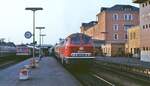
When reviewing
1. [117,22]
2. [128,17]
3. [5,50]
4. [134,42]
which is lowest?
[5,50]

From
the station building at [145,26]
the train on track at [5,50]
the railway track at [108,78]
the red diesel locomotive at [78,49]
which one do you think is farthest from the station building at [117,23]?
the railway track at [108,78]

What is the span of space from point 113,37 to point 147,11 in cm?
6034

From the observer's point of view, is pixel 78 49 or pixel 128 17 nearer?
pixel 78 49

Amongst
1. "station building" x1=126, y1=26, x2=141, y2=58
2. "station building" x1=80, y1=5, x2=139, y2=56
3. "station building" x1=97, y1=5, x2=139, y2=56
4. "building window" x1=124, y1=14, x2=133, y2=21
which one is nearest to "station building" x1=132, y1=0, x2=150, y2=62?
"station building" x1=126, y1=26, x2=141, y2=58

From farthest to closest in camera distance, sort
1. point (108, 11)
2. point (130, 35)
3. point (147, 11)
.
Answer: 1. point (108, 11)
2. point (130, 35)
3. point (147, 11)

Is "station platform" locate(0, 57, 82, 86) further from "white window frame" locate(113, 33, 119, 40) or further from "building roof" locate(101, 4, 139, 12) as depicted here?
Answer: "building roof" locate(101, 4, 139, 12)

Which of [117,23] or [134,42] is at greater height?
[117,23]

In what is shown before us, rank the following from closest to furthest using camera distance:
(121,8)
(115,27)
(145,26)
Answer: (145,26) → (115,27) → (121,8)

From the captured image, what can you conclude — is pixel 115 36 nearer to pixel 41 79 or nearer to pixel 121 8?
pixel 121 8

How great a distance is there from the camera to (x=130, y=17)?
466 ft

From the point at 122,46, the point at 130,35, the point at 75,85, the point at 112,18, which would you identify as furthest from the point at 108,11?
the point at 75,85

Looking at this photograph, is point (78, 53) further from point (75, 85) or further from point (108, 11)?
point (108, 11)

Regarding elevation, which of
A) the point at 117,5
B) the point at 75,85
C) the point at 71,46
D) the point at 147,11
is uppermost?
the point at 117,5

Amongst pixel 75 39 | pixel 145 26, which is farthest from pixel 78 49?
pixel 145 26
